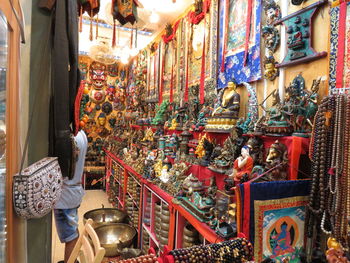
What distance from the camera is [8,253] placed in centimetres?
94

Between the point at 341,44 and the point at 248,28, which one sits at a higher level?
the point at 248,28

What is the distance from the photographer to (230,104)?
80.1 inches

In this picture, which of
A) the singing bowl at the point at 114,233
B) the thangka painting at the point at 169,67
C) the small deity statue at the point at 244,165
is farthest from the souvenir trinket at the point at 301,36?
the singing bowl at the point at 114,233

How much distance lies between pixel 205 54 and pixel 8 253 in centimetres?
243

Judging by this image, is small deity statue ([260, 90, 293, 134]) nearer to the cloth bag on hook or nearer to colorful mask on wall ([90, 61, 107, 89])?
the cloth bag on hook

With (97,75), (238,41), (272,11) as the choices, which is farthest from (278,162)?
(97,75)

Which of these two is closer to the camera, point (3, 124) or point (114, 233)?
point (3, 124)

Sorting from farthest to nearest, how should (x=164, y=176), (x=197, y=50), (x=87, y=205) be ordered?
(x=87, y=205) → (x=197, y=50) → (x=164, y=176)

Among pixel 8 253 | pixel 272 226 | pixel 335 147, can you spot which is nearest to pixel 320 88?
pixel 335 147

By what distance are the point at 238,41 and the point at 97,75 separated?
5.43 metres

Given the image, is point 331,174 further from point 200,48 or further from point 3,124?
point 200,48

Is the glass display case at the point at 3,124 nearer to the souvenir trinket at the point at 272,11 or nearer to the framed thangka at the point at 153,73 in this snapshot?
the souvenir trinket at the point at 272,11

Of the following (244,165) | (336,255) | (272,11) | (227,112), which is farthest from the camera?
(227,112)

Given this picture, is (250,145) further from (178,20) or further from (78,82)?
(178,20)
